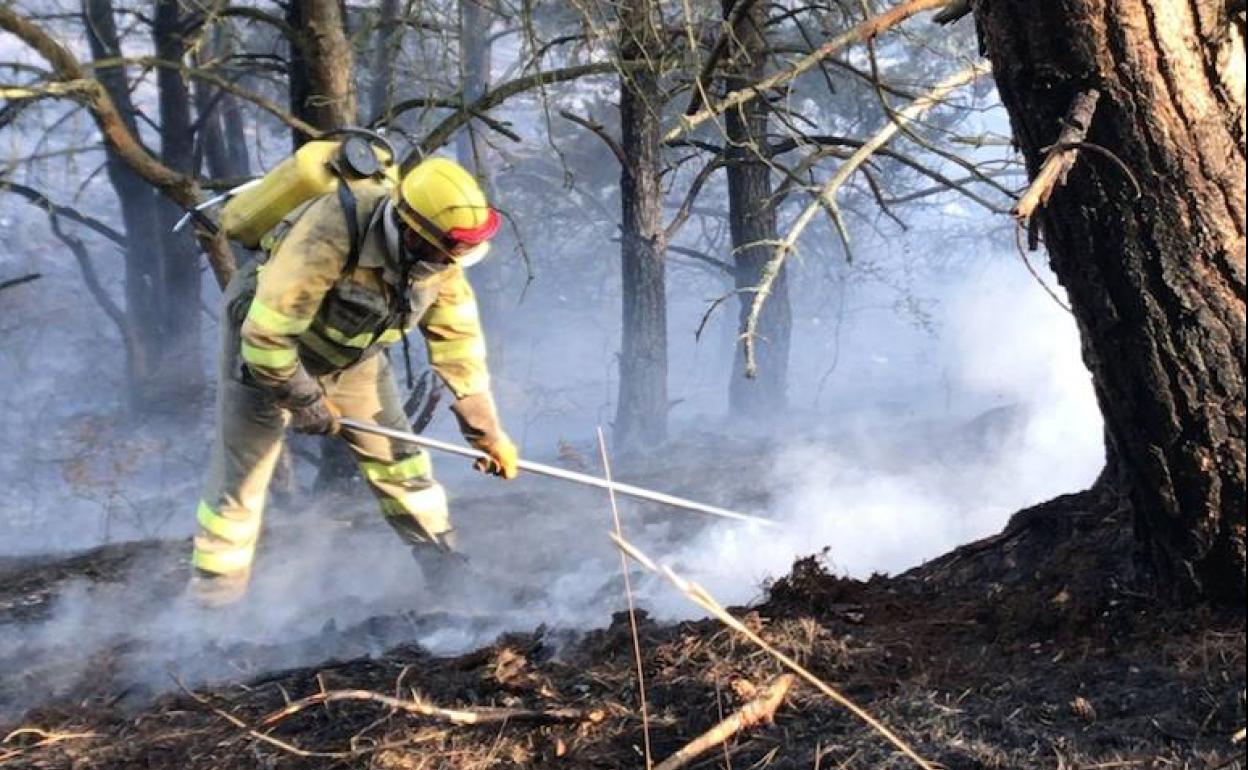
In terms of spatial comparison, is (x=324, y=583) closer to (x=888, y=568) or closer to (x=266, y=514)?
(x=266, y=514)

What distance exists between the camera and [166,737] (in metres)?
3.25

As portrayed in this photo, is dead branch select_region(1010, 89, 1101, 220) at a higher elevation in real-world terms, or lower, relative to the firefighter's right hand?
lower

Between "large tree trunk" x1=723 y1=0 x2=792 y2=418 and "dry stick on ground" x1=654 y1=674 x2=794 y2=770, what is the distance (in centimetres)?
475

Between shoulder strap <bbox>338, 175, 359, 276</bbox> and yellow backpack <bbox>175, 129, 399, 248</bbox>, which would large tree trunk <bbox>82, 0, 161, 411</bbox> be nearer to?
yellow backpack <bbox>175, 129, 399, 248</bbox>

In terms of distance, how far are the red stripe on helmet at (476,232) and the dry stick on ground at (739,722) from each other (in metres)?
1.86

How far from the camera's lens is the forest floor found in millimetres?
2537

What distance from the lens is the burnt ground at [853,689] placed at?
2.54 m

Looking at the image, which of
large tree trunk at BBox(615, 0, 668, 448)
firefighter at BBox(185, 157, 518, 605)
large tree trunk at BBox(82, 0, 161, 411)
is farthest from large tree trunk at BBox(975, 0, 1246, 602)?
large tree trunk at BBox(82, 0, 161, 411)

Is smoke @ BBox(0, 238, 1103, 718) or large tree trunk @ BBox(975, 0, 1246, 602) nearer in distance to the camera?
large tree trunk @ BBox(975, 0, 1246, 602)

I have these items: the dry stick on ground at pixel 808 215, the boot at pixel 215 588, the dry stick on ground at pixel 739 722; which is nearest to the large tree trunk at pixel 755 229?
the dry stick on ground at pixel 808 215

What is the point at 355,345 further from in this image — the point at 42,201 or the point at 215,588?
the point at 42,201

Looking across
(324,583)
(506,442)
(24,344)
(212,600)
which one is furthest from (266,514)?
(24,344)

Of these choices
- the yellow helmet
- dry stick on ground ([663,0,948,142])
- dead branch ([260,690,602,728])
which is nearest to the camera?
dead branch ([260,690,602,728])

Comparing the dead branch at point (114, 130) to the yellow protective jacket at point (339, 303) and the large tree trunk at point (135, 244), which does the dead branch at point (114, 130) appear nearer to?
the yellow protective jacket at point (339, 303)
